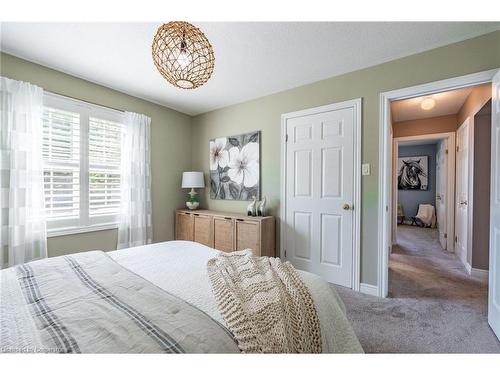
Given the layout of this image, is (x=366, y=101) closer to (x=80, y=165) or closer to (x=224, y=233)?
(x=224, y=233)

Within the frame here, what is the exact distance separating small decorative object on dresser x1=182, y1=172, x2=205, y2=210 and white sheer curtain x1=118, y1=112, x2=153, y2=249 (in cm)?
54

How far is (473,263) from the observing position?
2900 mm

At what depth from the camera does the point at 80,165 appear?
263cm

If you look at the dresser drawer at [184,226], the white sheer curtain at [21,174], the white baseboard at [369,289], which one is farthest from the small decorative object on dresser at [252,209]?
the white sheer curtain at [21,174]

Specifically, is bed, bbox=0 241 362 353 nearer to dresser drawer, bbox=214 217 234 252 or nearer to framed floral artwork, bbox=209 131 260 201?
dresser drawer, bbox=214 217 234 252

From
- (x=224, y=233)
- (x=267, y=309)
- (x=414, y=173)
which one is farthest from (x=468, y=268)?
(x=414, y=173)

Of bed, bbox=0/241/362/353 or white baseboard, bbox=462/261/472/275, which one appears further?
white baseboard, bbox=462/261/472/275

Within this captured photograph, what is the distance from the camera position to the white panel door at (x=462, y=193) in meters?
3.13

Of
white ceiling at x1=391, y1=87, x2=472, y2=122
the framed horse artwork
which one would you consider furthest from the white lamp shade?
the framed horse artwork

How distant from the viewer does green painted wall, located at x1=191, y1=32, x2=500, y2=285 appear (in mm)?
1927

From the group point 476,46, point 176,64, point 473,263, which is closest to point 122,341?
point 176,64

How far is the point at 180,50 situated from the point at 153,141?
2.22 meters

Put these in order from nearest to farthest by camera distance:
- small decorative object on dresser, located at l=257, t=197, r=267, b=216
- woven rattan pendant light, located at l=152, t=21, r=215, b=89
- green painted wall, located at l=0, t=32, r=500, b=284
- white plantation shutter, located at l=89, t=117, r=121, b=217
Result: woven rattan pendant light, located at l=152, t=21, r=215, b=89
green painted wall, located at l=0, t=32, r=500, b=284
white plantation shutter, located at l=89, t=117, r=121, b=217
small decorative object on dresser, located at l=257, t=197, r=267, b=216

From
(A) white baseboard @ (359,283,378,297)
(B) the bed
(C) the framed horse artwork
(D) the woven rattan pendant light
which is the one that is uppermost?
(D) the woven rattan pendant light
